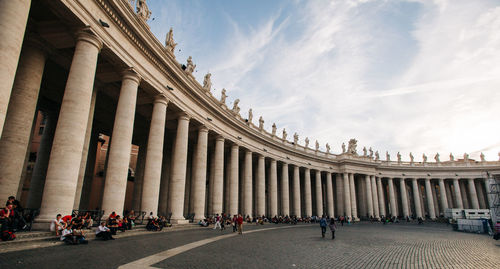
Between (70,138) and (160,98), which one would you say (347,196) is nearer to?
(160,98)

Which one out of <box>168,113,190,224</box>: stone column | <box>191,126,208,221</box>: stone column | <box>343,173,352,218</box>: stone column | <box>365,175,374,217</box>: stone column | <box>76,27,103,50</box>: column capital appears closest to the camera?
<box>76,27,103,50</box>: column capital

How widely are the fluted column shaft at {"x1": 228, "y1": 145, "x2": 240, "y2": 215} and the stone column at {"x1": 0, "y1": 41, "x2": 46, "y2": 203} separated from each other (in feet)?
73.1

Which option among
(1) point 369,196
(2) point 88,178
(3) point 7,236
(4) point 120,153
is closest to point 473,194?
(1) point 369,196

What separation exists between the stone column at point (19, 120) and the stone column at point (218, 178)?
751 inches

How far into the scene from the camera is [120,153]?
17.0 metres

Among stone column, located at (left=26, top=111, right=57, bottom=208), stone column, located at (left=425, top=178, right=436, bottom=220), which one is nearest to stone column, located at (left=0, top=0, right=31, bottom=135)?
stone column, located at (left=26, top=111, right=57, bottom=208)

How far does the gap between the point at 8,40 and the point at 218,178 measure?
78.4 feet

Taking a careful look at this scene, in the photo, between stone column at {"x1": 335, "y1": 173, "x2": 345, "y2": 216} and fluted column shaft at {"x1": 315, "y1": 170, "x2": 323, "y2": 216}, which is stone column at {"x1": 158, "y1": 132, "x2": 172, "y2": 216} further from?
stone column at {"x1": 335, "y1": 173, "x2": 345, "y2": 216}

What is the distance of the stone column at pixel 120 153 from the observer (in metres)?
16.4

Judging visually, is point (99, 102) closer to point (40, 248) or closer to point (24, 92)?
point (24, 92)

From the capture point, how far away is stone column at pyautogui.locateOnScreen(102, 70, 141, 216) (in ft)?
53.7

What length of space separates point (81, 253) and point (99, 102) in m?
20.3

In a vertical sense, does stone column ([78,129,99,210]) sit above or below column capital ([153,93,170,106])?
below

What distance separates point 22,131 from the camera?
48.4ft
